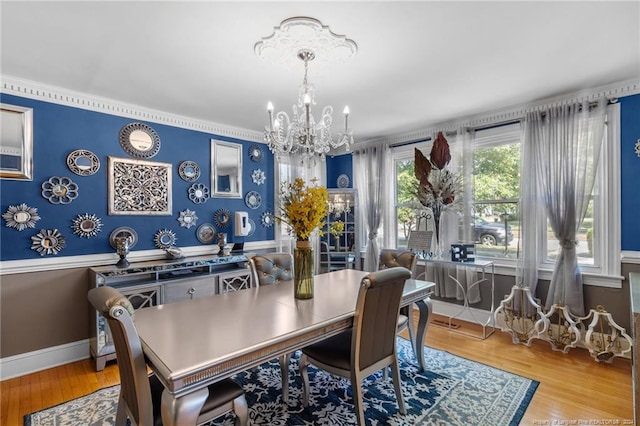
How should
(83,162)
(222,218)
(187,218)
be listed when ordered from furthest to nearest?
(222,218) < (187,218) < (83,162)

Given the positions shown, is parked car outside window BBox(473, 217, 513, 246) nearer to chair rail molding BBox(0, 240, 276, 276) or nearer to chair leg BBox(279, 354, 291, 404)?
chair leg BBox(279, 354, 291, 404)

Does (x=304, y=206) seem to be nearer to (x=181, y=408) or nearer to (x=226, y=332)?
(x=226, y=332)

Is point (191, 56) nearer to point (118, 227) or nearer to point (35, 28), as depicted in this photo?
point (35, 28)

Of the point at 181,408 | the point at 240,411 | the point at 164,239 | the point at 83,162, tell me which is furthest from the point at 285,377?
the point at 83,162

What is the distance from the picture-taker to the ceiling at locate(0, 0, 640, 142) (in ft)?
5.78

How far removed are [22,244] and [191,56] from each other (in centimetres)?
224

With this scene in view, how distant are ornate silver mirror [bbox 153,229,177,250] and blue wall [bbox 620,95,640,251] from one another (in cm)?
457

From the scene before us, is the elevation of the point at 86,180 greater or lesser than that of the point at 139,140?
lesser

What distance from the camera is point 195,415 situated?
125 cm

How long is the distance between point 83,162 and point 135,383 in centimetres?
258

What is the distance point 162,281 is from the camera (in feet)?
10.1

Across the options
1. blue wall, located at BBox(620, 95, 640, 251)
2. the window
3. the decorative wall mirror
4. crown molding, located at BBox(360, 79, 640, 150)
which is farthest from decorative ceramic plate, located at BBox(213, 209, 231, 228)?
blue wall, located at BBox(620, 95, 640, 251)

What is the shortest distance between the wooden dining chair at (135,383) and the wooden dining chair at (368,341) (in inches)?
24.6

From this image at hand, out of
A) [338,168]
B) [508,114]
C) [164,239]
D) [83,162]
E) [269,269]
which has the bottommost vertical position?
[269,269]
